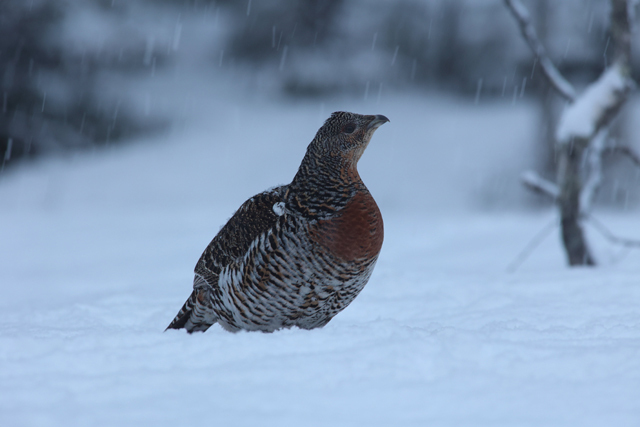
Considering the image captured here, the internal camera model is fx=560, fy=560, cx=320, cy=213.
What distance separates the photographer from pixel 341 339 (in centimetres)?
228

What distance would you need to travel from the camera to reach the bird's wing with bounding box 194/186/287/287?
291 cm

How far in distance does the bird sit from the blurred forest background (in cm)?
1124

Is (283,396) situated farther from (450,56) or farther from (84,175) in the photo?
(450,56)

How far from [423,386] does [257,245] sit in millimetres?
1224

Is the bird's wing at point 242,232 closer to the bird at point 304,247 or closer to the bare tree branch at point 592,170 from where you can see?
the bird at point 304,247

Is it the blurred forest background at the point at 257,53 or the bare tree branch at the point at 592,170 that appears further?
the blurred forest background at the point at 257,53

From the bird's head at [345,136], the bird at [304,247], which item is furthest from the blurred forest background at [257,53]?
the bird at [304,247]

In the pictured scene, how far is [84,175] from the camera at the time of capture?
49.0 ft

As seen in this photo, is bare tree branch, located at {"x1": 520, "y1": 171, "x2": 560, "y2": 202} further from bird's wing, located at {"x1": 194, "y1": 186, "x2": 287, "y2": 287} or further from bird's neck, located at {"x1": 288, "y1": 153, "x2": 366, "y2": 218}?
bird's wing, located at {"x1": 194, "y1": 186, "x2": 287, "y2": 287}

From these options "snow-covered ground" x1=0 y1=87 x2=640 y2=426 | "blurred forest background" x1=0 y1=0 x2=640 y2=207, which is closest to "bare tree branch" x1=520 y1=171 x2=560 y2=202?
"snow-covered ground" x1=0 y1=87 x2=640 y2=426

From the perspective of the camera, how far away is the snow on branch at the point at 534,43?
16.1ft

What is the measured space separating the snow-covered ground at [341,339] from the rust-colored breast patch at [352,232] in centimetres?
37

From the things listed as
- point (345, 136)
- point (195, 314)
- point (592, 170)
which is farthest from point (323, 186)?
point (592, 170)

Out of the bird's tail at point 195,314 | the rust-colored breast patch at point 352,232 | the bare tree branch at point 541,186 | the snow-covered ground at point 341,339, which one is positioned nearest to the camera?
the snow-covered ground at point 341,339
